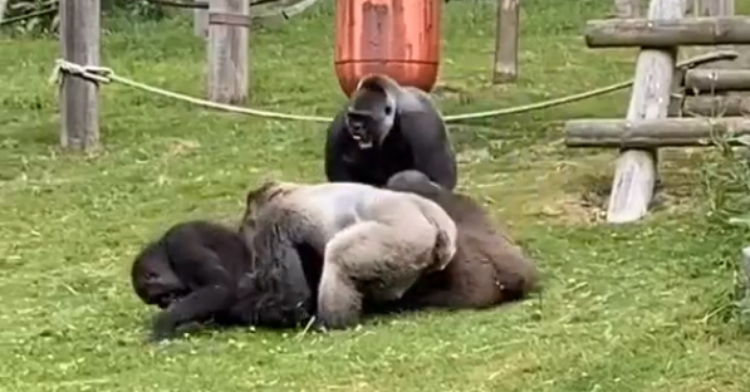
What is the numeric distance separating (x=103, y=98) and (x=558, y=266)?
5.09m

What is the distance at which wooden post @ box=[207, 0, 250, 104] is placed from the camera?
29.2 feet

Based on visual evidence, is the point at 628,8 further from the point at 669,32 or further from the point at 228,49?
the point at 669,32

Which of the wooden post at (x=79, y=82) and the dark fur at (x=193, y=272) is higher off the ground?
the wooden post at (x=79, y=82)

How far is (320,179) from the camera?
6.96 meters

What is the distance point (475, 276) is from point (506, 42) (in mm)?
5128

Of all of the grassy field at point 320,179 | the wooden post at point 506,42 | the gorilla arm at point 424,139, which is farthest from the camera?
the wooden post at point 506,42

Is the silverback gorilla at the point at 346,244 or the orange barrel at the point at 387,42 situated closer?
the silverback gorilla at the point at 346,244

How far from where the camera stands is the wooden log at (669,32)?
238 inches

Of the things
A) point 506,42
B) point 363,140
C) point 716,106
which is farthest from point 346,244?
point 506,42

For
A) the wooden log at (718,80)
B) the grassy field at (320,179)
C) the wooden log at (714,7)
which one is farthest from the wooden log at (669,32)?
the wooden log at (714,7)

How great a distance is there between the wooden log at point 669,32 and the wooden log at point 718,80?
0.70 meters

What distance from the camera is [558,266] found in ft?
16.7

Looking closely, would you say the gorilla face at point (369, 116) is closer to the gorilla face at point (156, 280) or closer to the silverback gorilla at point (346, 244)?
the silverback gorilla at point (346, 244)

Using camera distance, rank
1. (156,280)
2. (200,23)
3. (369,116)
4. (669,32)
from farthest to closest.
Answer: (200,23)
(669,32)
(369,116)
(156,280)
